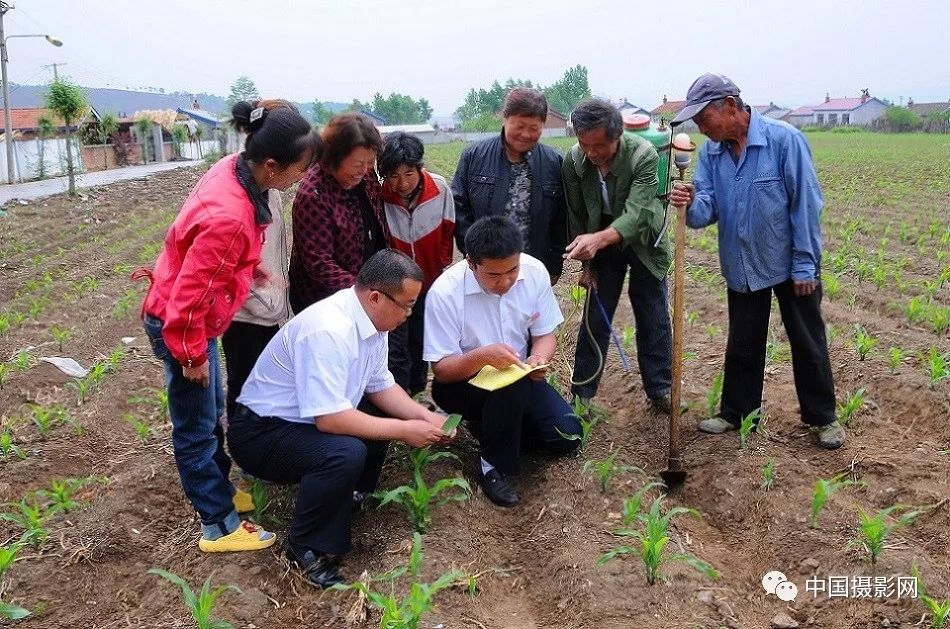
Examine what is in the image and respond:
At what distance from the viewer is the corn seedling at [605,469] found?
3688 mm

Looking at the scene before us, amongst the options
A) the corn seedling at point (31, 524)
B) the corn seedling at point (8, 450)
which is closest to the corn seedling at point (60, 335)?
the corn seedling at point (8, 450)

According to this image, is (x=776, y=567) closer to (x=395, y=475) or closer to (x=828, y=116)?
(x=395, y=475)

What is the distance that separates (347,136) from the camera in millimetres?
3332

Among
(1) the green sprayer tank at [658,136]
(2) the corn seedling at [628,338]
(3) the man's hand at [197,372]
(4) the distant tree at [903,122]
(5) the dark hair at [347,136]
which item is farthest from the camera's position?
(4) the distant tree at [903,122]

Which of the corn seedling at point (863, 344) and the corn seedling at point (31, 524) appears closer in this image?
the corn seedling at point (31, 524)

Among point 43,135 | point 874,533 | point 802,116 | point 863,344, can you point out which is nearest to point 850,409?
point 863,344

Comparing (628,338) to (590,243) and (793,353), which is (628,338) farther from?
(590,243)

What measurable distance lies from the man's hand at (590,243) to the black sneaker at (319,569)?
1847mm

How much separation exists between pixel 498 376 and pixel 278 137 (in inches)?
54.4

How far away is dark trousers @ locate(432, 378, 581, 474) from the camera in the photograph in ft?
11.8

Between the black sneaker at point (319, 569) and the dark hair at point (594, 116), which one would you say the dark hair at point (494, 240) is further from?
the black sneaker at point (319, 569)

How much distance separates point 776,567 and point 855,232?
881 cm

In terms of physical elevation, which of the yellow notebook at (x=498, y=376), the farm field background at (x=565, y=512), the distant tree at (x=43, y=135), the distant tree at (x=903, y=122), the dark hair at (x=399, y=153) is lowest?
the farm field background at (x=565, y=512)

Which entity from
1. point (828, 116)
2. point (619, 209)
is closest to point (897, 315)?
point (619, 209)
